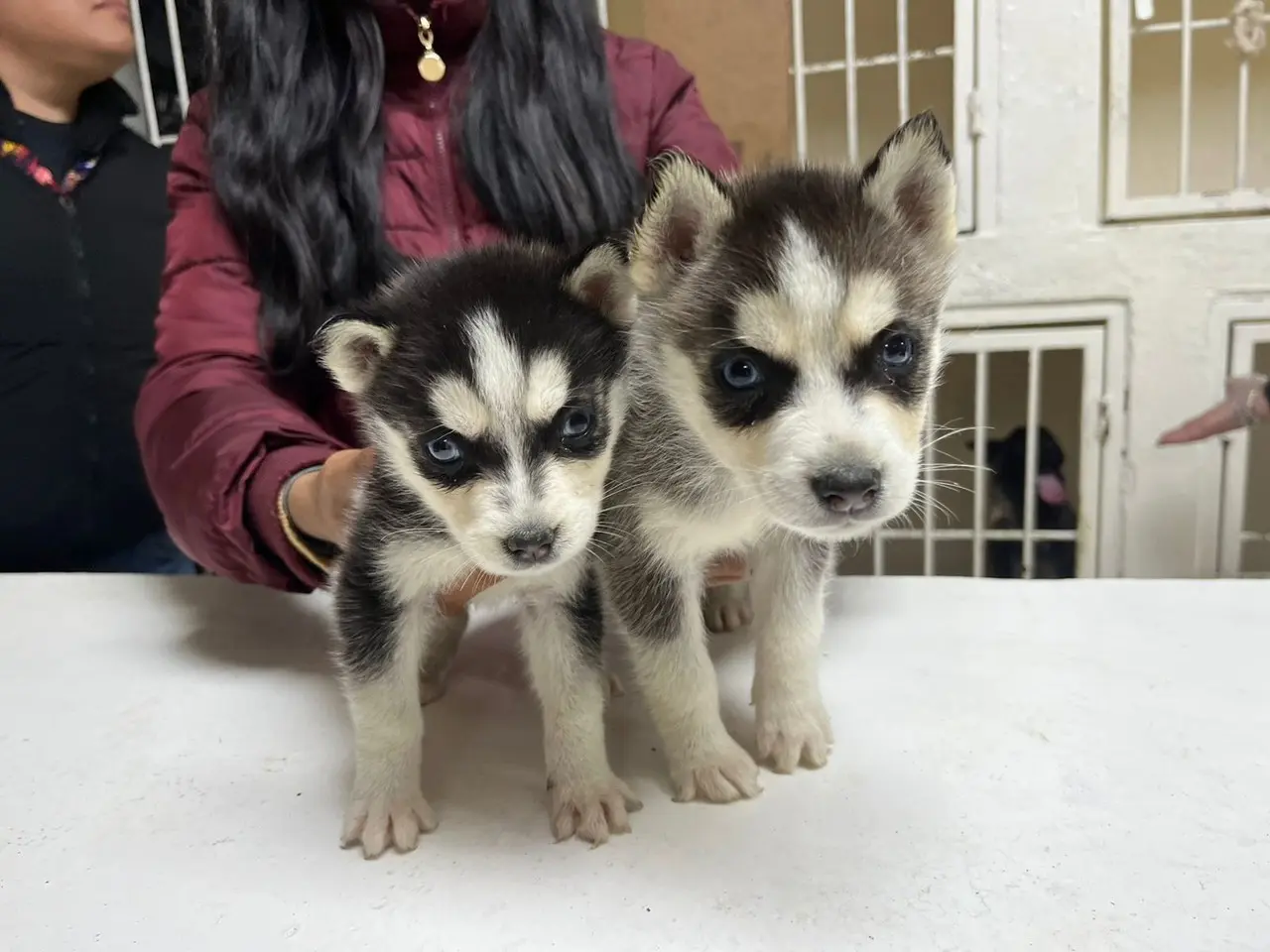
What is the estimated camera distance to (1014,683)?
1323 mm

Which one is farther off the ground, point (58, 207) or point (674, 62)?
point (674, 62)

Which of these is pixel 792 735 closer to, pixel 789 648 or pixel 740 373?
pixel 789 648

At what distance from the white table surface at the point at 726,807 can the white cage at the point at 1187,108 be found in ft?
2.97

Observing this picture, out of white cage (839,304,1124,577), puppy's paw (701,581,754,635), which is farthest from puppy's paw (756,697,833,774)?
white cage (839,304,1124,577)

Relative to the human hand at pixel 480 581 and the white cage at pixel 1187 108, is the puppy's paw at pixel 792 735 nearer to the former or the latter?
the human hand at pixel 480 581

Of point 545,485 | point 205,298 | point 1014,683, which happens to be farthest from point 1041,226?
point 205,298

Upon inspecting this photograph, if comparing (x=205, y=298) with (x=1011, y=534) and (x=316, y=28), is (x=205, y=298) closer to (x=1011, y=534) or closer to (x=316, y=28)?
(x=316, y=28)

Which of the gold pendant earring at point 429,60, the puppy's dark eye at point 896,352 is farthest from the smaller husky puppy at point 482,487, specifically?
the gold pendant earring at point 429,60

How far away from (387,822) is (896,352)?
0.75 meters

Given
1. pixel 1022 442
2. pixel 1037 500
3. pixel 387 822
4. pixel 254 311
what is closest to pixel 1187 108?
pixel 1022 442

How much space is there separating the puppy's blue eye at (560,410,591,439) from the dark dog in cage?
1.58 m

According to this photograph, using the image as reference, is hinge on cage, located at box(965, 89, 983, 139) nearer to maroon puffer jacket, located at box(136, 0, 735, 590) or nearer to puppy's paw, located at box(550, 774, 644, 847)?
maroon puffer jacket, located at box(136, 0, 735, 590)

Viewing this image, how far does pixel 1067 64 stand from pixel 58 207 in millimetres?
2259

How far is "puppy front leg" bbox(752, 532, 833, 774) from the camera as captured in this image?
3.76ft
